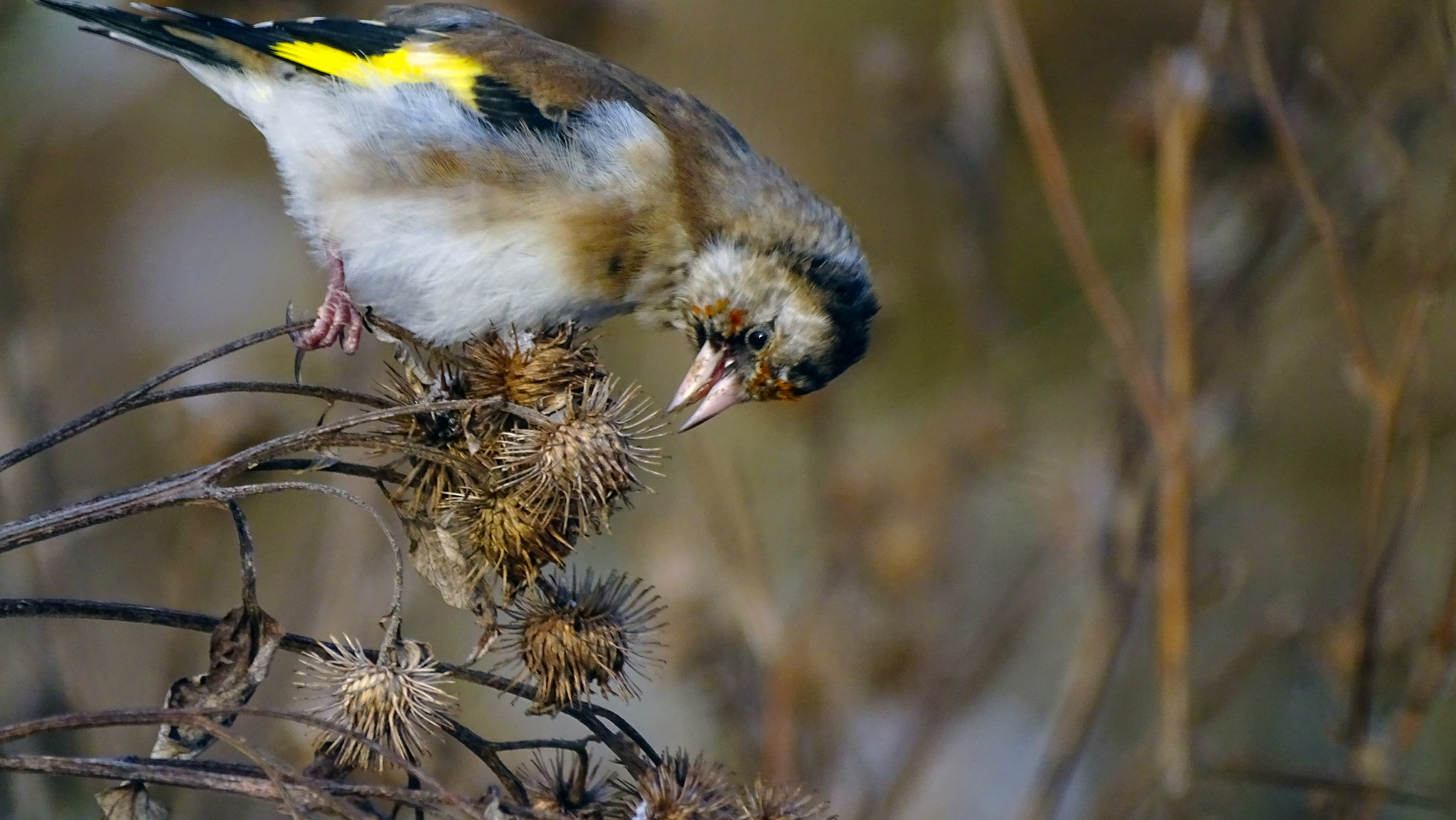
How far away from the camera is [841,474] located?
3578 millimetres

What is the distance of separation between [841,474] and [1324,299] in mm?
2503

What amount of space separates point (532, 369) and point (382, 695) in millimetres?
622

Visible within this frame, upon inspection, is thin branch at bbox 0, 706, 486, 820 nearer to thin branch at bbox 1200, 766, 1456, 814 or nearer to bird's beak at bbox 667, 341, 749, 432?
bird's beak at bbox 667, 341, 749, 432

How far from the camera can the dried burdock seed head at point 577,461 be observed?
5.91ft

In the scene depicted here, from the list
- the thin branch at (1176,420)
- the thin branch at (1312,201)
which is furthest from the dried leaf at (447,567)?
the thin branch at (1312,201)

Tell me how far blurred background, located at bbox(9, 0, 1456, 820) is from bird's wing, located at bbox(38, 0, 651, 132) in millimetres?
692

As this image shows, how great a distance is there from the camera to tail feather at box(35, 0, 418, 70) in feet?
7.48

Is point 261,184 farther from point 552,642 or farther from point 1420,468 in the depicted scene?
point 1420,468

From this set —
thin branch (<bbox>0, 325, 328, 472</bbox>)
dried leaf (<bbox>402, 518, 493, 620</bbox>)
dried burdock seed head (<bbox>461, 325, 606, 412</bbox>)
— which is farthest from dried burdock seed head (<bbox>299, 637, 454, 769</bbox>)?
dried burdock seed head (<bbox>461, 325, 606, 412</bbox>)

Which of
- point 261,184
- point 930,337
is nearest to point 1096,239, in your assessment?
point 930,337

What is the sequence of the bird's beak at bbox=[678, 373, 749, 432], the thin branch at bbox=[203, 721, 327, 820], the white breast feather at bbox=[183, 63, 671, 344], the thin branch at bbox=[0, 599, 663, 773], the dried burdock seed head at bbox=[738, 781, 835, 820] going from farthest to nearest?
the bird's beak at bbox=[678, 373, 749, 432] → the white breast feather at bbox=[183, 63, 671, 344] → the dried burdock seed head at bbox=[738, 781, 835, 820] → the thin branch at bbox=[0, 599, 663, 773] → the thin branch at bbox=[203, 721, 327, 820]

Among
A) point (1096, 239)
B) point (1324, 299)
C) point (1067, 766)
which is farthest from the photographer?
point (1096, 239)

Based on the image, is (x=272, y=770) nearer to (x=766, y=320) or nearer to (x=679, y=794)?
(x=679, y=794)

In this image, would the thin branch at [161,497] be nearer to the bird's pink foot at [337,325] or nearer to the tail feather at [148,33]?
the bird's pink foot at [337,325]
